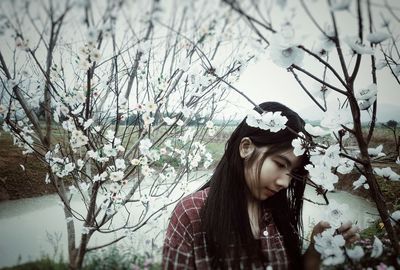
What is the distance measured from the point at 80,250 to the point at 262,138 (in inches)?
54.8

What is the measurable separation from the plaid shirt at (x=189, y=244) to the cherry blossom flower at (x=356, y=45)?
→ 69cm

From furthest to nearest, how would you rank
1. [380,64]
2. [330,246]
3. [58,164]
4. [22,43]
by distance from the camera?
[58,164] < [22,43] < [380,64] < [330,246]

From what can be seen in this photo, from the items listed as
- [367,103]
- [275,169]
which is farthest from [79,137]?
[367,103]

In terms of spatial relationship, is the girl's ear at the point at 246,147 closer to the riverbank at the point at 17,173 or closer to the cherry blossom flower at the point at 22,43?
the cherry blossom flower at the point at 22,43

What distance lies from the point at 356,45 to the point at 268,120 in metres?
0.33

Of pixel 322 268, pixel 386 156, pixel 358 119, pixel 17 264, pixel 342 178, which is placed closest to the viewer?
pixel 358 119

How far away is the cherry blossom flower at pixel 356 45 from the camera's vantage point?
0.66 meters

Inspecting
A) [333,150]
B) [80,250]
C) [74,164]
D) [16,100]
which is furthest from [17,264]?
[333,150]

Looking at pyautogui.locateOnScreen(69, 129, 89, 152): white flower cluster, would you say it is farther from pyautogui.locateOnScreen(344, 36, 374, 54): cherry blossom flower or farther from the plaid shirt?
pyautogui.locateOnScreen(344, 36, 374, 54): cherry blossom flower

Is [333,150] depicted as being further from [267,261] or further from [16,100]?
[16,100]

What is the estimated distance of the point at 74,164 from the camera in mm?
1696

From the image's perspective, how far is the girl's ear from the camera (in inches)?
40.8

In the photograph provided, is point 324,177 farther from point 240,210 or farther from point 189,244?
point 189,244

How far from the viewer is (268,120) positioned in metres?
0.92
